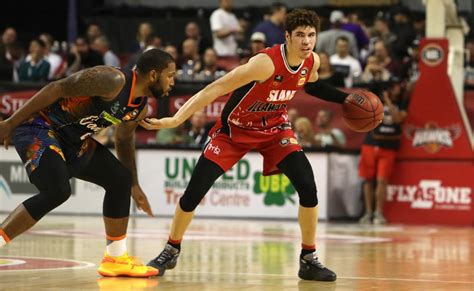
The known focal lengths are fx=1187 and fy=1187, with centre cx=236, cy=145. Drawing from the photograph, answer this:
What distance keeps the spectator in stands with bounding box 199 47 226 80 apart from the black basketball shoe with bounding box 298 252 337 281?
9102 mm

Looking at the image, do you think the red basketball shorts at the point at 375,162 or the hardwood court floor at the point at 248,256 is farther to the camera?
the red basketball shorts at the point at 375,162

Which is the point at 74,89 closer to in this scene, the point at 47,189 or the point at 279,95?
the point at 47,189

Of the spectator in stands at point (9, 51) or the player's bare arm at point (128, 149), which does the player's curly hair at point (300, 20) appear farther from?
the spectator in stands at point (9, 51)

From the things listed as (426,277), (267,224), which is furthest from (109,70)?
(267,224)

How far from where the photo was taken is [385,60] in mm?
18609

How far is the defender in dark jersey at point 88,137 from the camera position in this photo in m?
8.20

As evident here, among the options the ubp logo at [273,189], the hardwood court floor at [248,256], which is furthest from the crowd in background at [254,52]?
the hardwood court floor at [248,256]

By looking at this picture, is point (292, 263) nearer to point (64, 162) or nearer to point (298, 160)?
point (298, 160)

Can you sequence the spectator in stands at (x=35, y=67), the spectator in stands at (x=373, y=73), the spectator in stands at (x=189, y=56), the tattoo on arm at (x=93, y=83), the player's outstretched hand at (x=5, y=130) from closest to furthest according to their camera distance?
the player's outstretched hand at (x=5, y=130), the tattoo on arm at (x=93, y=83), the spectator in stands at (x=373, y=73), the spectator in stands at (x=189, y=56), the spectator in stands at (x=35, y=67)

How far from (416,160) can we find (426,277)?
7838 mm

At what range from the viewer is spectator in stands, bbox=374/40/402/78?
60.8 feet

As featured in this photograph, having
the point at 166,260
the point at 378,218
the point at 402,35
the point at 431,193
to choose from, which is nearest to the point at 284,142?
the point at 166,260

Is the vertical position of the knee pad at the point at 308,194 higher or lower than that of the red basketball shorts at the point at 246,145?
lower

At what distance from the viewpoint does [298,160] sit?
9227 mm
